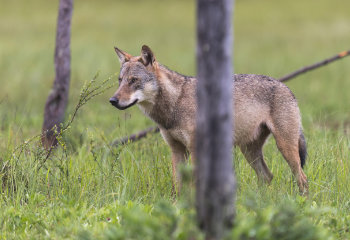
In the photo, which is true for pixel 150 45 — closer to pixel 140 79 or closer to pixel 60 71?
pixel 60 71

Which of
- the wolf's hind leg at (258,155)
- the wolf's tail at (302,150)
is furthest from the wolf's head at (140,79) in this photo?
the wolf's tail at (302,150)

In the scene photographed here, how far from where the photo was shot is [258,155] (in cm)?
708

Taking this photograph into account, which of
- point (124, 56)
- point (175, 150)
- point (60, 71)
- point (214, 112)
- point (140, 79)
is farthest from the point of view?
point (60, 71)

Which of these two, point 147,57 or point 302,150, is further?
point 302,150

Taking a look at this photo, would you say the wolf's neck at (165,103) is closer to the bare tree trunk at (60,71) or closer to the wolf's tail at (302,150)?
the wolf's tail at (302,150)

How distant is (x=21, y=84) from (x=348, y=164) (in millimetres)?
8926

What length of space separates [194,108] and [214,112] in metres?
2.83

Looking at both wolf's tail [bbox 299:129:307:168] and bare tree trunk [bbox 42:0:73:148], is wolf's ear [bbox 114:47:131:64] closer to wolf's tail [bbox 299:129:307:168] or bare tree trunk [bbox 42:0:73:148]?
bare tree trunk [bbox 42:0:73:148]

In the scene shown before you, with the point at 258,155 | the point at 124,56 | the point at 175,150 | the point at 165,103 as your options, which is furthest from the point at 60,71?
the point at 258,155

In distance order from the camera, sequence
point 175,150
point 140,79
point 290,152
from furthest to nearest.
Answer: point 290,152, point 175,150, point 140,79

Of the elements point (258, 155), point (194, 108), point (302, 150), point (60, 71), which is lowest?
point (258, 155)

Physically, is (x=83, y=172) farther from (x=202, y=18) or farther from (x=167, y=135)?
(x=202, y=18)

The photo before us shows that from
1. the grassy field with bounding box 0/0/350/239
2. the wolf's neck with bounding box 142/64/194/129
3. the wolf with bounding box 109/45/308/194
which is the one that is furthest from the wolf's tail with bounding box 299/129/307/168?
the wolf's neck with bounding box 142/64/194/129

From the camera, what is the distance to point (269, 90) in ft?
22.4
